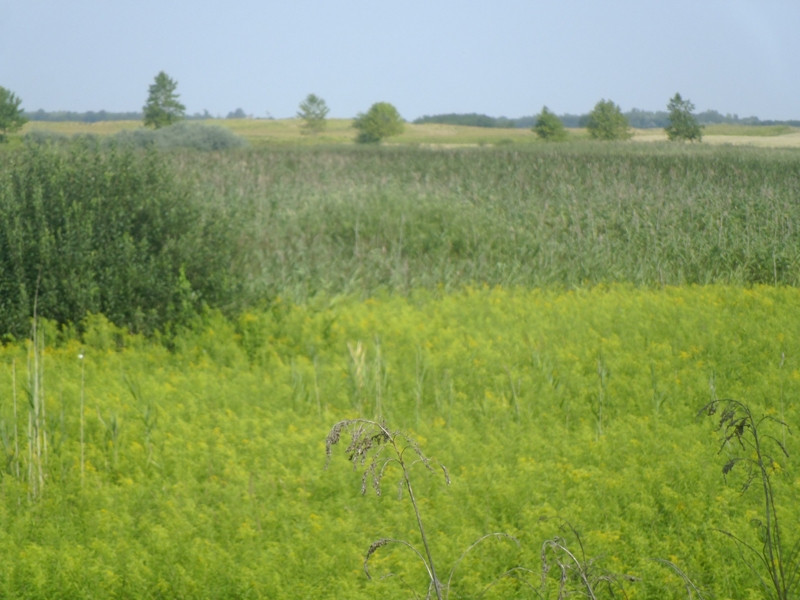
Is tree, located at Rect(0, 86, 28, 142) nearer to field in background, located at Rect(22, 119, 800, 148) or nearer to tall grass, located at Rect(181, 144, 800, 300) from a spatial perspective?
tall grass, located at Rect(181, 144, 800, 300)

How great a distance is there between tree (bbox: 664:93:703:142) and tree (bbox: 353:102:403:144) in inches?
953

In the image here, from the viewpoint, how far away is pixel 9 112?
55.6 ft

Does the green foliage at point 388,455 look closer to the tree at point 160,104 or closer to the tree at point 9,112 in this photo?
the tree at point 9,112

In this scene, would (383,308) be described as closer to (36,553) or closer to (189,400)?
(189,400)

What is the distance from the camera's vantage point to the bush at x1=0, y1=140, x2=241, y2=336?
22.1 ft

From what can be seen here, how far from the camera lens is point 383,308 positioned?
24.7 ft

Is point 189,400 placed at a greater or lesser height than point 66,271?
lesser

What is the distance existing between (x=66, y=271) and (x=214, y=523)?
3.76m

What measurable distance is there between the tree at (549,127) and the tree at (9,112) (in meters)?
30.4

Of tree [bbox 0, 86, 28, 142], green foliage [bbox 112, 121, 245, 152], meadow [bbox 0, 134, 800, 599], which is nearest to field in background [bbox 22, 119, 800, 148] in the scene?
green foliage [bbox 112, 121, 245, 152]

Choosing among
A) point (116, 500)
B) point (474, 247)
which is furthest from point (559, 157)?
point (116, 500)

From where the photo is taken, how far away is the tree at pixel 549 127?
43.9 metres

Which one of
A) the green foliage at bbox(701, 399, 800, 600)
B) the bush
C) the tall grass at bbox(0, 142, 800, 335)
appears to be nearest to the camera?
the green foliage at bbox(701, 399, 800, 600)

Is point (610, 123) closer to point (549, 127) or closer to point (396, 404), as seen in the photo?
point (549, 127)
